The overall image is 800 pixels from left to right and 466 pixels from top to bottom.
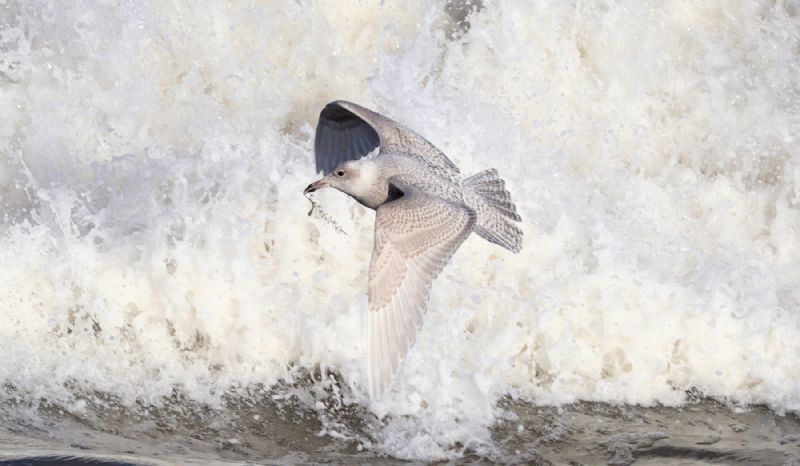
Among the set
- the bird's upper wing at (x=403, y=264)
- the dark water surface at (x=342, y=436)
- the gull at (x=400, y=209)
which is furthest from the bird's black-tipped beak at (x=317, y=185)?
the dark water surface at (x=342, y=436)

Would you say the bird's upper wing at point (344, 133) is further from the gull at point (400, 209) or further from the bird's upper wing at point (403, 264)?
the bird's upper wing at point (403, 264)

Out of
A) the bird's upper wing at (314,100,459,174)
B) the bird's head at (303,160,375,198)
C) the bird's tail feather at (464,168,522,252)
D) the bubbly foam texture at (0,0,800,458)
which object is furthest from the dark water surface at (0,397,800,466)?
the bird's upper wing at (314,100,459,174)

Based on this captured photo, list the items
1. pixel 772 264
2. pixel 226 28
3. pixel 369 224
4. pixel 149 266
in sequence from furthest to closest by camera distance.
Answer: pixel 226 28 < pixel 772 264 < pixel 369 224 < pixel 149 266

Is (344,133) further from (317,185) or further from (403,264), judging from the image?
(403,264)

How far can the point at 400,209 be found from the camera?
4871 millimetres

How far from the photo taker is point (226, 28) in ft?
25.3

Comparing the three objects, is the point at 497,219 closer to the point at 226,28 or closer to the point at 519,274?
the point at 519,274

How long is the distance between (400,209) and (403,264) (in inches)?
9.5

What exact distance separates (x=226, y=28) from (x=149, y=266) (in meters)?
2.10

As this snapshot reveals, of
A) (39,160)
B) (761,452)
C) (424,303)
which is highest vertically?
(39,160)

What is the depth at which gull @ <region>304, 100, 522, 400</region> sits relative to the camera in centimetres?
454

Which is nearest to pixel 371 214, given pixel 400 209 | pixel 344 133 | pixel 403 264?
pixel 344 133

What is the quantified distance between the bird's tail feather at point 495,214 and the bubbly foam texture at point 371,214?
80 centimetres

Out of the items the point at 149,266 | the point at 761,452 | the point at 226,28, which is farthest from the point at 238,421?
the point at 226,28
